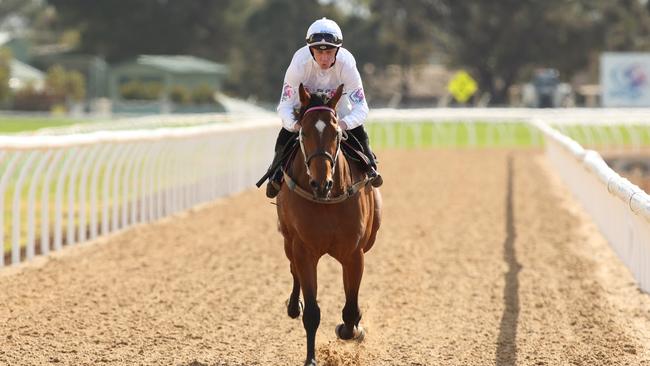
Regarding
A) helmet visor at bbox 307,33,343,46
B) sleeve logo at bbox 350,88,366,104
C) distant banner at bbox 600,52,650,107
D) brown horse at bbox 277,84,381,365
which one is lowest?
distant banner at bbox 600,52,650,107

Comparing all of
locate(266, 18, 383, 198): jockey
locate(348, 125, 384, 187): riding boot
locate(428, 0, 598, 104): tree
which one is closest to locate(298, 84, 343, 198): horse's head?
locate(266, 18, 383, 198): jockey

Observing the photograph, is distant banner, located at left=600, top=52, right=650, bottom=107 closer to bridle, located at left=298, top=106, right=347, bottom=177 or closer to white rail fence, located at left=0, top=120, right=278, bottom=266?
white rail fence, located at left=0, top=120, right=278, bottom=266

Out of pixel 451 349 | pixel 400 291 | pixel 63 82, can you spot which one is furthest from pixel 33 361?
pixel 63 82

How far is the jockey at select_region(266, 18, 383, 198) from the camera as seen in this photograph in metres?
6.33

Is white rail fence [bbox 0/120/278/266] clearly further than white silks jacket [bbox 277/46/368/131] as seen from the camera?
Yes

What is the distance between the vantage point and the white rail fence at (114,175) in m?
10.3

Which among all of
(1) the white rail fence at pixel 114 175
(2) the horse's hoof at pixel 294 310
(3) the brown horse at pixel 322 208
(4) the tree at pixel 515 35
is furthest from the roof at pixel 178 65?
(3) the brown horse at pixel 322 208

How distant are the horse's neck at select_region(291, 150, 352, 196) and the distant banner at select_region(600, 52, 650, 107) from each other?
46.3m

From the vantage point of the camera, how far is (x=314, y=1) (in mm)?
71375

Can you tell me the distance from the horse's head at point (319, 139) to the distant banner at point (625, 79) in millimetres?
46528

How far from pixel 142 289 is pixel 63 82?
186 feet

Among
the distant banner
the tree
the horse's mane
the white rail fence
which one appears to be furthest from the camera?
the tree

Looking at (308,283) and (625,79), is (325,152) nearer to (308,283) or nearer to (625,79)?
(308,283)

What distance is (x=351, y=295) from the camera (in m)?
6.64
